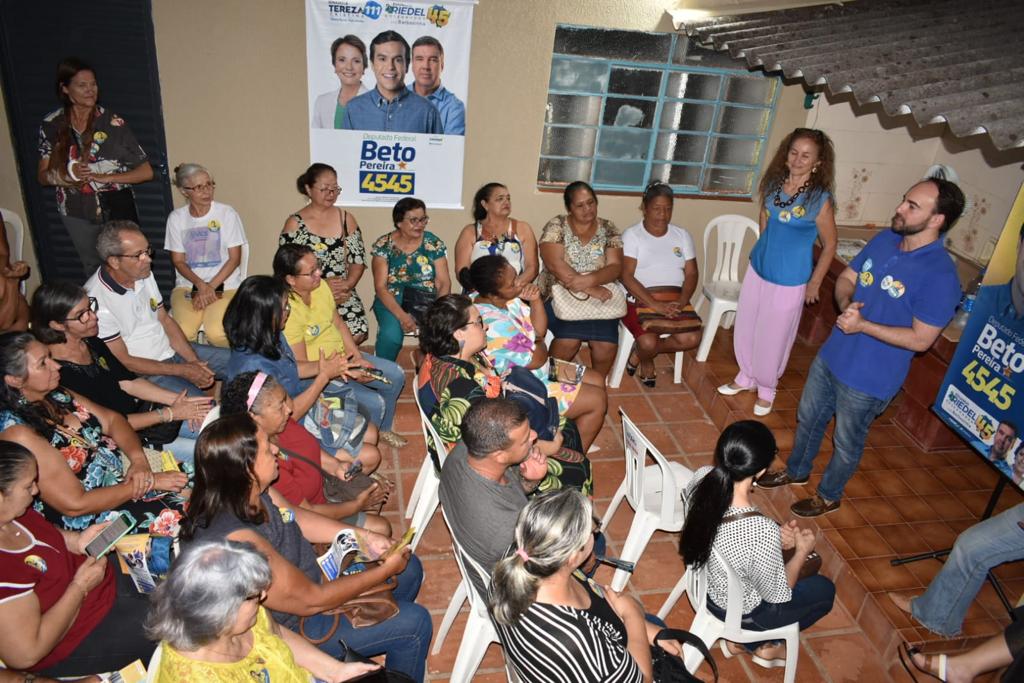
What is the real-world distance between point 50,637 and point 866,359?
3634 mm

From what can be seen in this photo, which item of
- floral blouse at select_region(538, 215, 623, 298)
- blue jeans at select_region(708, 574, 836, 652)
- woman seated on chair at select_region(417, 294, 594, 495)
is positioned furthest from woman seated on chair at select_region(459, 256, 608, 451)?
blue jeans at select_region(708, 574, 836, 652)

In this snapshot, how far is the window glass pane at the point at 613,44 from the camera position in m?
5.22

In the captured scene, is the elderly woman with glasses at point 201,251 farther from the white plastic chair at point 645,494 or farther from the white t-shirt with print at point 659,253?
the white t-shirt with print at point 659,253

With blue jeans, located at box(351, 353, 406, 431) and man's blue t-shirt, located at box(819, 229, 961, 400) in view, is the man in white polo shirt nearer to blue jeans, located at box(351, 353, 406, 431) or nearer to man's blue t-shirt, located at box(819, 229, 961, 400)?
blue jeans, located at box(351, 353, 406, 431)

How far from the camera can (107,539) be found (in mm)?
2650

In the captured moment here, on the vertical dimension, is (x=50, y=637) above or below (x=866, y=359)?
below

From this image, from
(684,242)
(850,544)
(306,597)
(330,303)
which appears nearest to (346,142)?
(330,303)

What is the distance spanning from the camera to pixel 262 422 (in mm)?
2896

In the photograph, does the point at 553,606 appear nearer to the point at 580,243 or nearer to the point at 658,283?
the point at 580,243

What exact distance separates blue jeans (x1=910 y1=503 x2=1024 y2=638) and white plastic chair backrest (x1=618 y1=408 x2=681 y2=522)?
1245 mm

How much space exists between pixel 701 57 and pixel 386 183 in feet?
8.18

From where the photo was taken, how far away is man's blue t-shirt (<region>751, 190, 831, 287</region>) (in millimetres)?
4344

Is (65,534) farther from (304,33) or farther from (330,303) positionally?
(304,33)

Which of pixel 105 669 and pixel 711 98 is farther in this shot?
pixel 711 98
